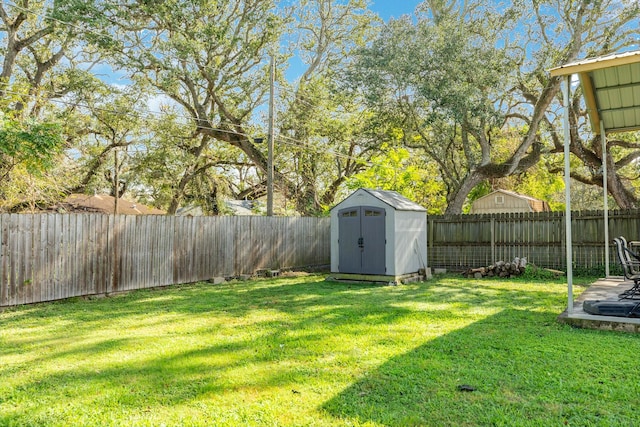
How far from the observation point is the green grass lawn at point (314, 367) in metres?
2.87

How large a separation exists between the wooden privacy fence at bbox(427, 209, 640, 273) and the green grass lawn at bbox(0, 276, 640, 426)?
4744 millimetres

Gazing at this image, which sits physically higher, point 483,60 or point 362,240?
point 483,60

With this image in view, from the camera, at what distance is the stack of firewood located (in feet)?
35.0

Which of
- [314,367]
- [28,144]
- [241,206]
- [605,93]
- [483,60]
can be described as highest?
[483,60]

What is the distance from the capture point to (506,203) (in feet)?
71.7

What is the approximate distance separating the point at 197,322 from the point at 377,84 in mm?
10155

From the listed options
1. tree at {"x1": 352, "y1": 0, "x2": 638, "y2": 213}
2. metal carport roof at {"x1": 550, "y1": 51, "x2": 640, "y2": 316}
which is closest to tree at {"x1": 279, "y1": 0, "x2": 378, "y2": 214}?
tree at {"x1": 352, "y1": 0, "x2": 638, "y2": 213}

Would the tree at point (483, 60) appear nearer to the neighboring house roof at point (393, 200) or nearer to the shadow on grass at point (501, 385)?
the neighboring house roof at point (393, 200)

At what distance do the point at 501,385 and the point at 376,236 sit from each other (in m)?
6.50

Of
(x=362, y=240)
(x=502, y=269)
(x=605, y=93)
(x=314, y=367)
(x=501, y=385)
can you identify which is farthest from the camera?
(x=502, y=269)

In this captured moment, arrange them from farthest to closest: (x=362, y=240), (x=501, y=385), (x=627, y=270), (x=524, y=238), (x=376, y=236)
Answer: (x=524, y=238) < (x=362, y=240) < (x=376, y=236) < (x=627, y=270) < (x=501, y=385)

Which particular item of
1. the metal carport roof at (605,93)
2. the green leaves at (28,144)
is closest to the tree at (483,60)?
the metal carport roof at (605,93)

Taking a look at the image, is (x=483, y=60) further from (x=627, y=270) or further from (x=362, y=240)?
(x=627, y=270)

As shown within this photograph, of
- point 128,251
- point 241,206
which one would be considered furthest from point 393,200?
point 241,206
